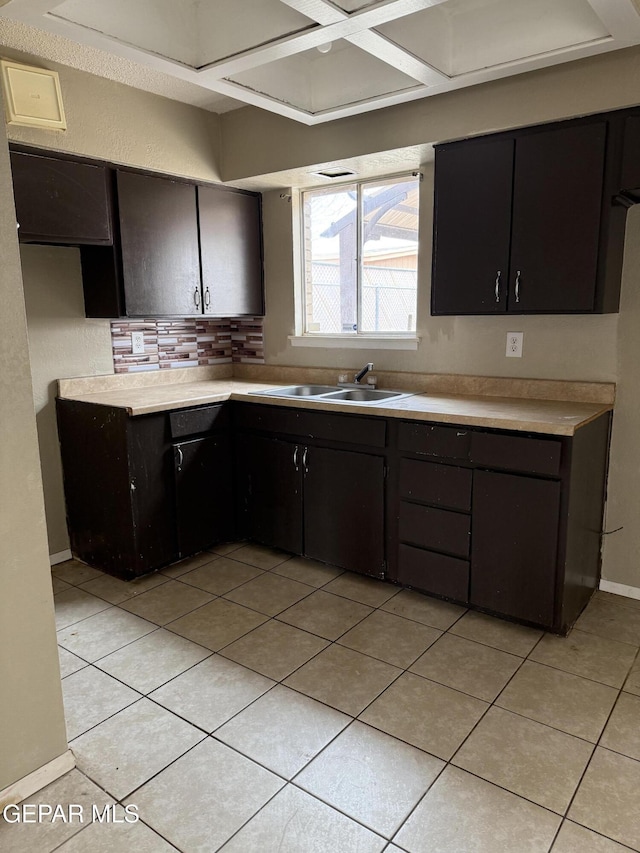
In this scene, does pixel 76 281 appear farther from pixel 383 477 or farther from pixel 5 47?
pixel 383 477

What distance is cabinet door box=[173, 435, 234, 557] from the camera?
3.11 meters

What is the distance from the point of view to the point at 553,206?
8.25 feet

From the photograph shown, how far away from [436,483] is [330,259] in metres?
1.74

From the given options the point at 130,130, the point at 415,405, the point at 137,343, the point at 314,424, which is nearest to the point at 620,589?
the point at 415,405

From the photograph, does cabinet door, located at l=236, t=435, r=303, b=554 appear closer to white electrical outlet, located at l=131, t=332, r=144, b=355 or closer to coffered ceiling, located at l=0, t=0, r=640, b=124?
white electrical outlet, located at l=131, t=332, r=144, b=355

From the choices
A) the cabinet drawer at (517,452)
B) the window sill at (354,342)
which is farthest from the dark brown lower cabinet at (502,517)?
the window sill at (354,342)

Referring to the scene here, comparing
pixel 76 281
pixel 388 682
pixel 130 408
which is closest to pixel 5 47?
pixel 76 281

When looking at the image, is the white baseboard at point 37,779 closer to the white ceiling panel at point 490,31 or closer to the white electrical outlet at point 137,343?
the white electrical outlet at point 137,343

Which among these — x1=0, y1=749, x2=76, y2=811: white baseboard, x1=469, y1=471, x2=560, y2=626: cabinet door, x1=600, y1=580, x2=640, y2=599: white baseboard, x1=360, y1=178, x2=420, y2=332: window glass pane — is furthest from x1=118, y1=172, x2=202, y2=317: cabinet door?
x1=600, y1=580, x2=640, y2=599: white baseboard

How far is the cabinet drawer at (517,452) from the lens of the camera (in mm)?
2303

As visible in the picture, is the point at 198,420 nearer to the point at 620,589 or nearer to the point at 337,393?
the point at 337,393

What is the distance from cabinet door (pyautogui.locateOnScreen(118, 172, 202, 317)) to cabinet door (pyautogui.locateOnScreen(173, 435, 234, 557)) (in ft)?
2.59

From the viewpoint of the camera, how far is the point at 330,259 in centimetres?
371

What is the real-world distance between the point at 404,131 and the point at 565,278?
1.06 meters
